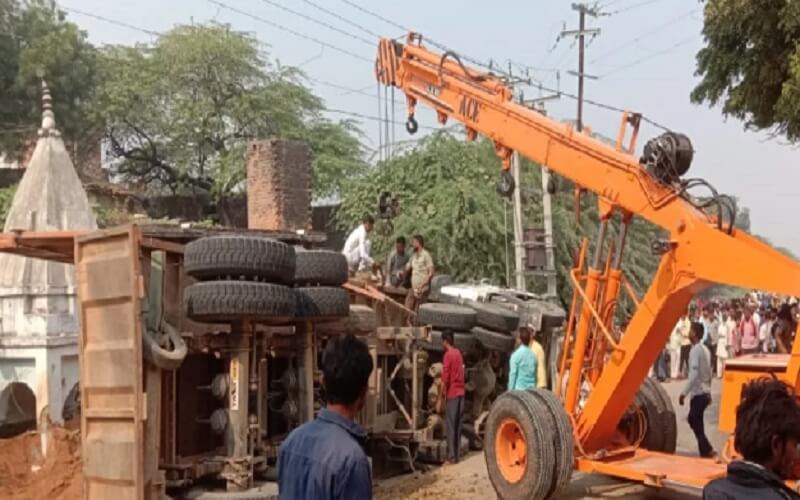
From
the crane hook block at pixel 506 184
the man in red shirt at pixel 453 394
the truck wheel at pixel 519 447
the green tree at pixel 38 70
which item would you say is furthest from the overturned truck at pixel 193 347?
the green tree at pixel 38 70

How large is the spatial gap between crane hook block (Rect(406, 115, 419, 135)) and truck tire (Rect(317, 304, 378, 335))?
8.23 feet

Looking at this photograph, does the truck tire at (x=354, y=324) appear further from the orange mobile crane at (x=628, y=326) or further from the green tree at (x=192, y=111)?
the green tree at (x=192, y=111)

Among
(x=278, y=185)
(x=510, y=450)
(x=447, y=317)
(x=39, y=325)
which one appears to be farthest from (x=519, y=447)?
(x=278, y=185)

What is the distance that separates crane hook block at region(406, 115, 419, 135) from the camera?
12.1 m

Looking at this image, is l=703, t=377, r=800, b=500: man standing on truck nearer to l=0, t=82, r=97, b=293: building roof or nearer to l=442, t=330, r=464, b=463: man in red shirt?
l=442, t=330, r=464, b=463: man in red shirt

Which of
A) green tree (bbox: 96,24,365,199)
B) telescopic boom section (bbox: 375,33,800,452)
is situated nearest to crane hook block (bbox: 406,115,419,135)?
telescopic boom section (bbox: 375,33,800,452)

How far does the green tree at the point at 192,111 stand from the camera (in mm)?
34250

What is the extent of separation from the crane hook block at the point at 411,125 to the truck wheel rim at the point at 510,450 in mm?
4485

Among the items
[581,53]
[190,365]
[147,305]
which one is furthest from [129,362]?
[581,53]

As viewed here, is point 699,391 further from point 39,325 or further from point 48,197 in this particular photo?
point 48,197

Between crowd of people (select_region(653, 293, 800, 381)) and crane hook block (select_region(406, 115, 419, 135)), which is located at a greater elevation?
crane hook block (select_region(406, 115, 419, 135))

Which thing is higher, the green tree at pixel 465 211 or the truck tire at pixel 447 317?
the green tree at pixel 465 211

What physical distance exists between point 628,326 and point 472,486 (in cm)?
286

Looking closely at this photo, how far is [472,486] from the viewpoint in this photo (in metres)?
10.4
